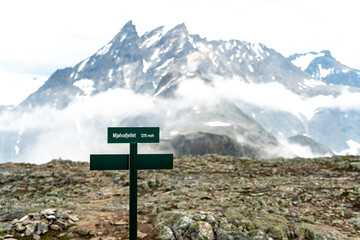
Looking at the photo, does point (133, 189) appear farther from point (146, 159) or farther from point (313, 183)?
point (313, 183)

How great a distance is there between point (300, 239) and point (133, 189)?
881cm

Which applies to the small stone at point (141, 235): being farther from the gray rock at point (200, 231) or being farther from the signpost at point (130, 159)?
the signpost at point (130, 159)

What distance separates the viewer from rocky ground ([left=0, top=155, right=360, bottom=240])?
14.8 meters

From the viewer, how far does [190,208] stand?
59.0 ft

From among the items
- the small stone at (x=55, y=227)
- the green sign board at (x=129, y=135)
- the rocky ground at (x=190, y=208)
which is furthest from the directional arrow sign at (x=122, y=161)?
the small stone at (x=55, y=227)

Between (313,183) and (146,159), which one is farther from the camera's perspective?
(313,183)

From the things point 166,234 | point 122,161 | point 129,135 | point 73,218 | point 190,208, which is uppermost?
point 129,135

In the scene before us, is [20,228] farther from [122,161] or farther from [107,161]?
[122,161]

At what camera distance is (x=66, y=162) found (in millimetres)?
43500

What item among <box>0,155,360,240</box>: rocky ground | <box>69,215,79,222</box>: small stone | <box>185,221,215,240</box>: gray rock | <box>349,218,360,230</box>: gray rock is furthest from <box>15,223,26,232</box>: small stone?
<box>349,218,360,230</box>: gray rock

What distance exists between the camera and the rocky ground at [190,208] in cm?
1475

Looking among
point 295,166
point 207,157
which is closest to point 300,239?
point 295,166

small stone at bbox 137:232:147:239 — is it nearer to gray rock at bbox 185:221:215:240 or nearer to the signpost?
gray rock at bbox 185:221:215:240

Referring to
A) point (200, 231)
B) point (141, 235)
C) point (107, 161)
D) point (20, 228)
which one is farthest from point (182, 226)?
point (20, 228)
